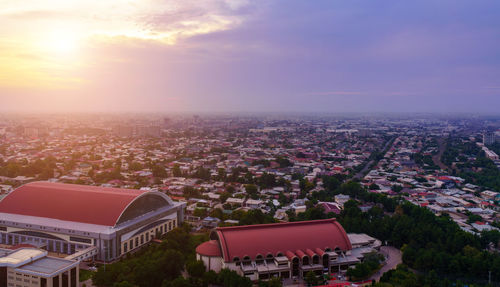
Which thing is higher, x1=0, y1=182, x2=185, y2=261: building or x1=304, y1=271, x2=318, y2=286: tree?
x1=0, y1=182, x2=185, y2=261: building

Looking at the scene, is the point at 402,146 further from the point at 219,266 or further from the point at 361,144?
the point at 219,266

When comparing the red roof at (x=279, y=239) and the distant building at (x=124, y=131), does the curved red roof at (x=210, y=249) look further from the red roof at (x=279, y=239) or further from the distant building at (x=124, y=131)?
the distant building at (x=124, y=131)

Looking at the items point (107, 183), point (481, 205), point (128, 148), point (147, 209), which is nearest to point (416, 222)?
point (481, 205)

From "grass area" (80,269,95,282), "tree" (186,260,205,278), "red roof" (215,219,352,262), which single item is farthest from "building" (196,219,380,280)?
"grass area" (80,269,95,282)

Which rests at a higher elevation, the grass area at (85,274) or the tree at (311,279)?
the tree at (311,279)

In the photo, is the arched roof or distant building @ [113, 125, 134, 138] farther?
distant building @ [113, 125, 134, 138]

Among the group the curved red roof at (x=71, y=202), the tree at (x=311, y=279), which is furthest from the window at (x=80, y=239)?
the tree at (x=311, y=279)

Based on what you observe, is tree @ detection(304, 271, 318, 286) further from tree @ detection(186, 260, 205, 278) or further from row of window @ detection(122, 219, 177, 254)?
row of window @ detection(122, 219, 177, 254)
